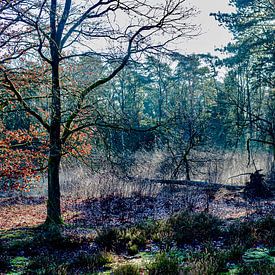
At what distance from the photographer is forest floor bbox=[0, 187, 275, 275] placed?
568 cm

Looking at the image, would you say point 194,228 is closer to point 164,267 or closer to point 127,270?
point 164,267

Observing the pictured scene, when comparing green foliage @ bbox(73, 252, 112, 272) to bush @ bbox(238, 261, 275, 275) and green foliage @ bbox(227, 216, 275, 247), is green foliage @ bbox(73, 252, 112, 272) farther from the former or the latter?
green foliage @ bbox(227, 216, 275, 247)

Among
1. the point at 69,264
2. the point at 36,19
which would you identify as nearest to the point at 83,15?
the point at 36,19

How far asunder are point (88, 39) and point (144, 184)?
7188 mm

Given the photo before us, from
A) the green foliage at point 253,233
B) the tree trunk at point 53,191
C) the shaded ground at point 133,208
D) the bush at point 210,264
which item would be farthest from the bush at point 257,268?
the tree trunk at point 53,191

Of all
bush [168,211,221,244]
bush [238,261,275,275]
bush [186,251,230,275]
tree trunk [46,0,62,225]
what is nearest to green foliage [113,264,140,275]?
bush [186,251,230,275]

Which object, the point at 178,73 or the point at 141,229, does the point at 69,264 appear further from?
the point at 178,73

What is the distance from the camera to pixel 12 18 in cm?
749

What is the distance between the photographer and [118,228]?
7664mm

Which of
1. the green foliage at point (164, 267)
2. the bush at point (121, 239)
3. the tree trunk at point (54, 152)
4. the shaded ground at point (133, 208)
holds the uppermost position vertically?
the tree trunk at point (54, 152)

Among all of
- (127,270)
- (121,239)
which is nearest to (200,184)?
(121,239)

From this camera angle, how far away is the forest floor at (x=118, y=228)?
18.6ft

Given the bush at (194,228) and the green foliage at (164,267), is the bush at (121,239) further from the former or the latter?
the green foliage at (164,267)

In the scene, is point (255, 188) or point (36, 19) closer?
point (36, 19)
